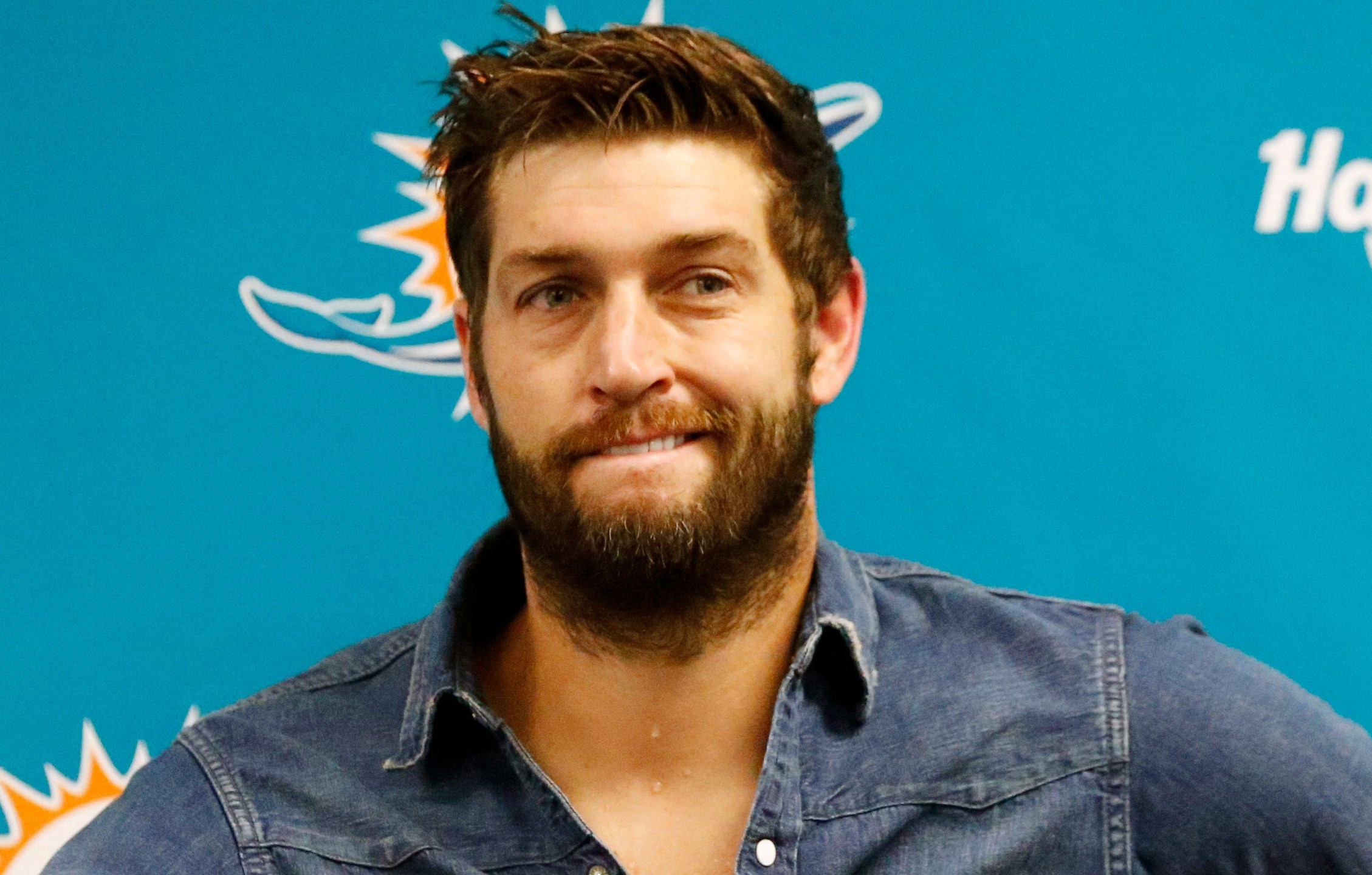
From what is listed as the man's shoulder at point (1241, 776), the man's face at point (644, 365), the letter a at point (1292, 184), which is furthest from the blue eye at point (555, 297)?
the letter a at point (1292, 184)

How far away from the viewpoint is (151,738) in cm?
156

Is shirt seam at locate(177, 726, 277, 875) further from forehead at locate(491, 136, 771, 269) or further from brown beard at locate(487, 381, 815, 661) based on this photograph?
forehead at locate(491, 136, 771, 269)

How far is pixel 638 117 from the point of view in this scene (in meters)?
1.19

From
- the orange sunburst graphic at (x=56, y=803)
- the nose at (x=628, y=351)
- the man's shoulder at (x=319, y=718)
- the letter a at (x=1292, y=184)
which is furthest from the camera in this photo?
the orange sunburst graphic at (x=56, y=803)

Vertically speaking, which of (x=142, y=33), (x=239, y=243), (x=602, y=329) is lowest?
(x=602, y=329)

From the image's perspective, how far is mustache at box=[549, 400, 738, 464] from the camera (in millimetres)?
1151

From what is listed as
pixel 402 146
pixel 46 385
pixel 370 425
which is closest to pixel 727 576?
pixel 370 425

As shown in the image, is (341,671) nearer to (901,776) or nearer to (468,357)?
(468,357)

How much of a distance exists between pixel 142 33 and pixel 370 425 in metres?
0.51

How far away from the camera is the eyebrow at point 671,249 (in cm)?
117

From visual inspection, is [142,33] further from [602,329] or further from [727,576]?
[727,576]

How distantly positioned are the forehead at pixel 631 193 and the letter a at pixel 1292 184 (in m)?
0.59

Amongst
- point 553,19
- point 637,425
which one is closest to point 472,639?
A: point 637,425

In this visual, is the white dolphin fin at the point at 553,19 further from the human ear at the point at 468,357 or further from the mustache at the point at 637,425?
the mustache at the point at 637,425
